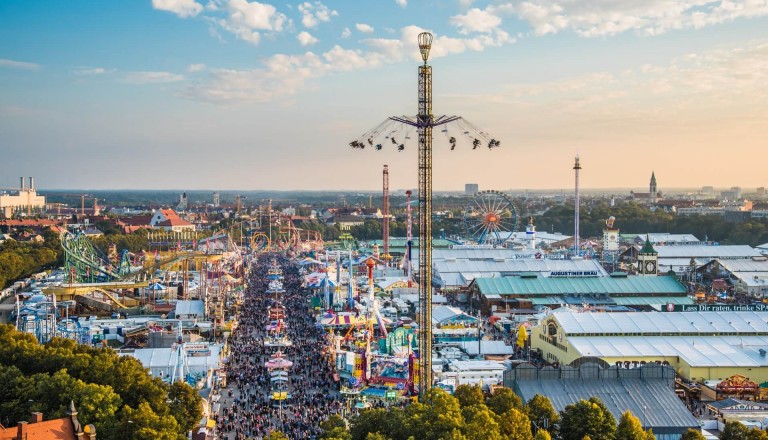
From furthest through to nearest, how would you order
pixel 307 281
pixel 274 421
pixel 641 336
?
pixel 307 281, pixel 641 336, pixel 274 421

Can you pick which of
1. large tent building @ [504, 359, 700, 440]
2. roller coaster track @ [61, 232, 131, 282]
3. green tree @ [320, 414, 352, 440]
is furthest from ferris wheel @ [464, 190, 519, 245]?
green tree @ [320, 414, 352, 440]

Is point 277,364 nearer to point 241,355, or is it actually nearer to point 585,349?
point 241,355

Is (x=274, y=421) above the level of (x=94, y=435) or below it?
below

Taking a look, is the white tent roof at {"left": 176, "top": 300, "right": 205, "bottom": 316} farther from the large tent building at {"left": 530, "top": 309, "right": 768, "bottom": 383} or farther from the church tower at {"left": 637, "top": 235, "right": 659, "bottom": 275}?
the church tower at {"left": 637, "top": 235, "right": 659, "bottom": 275}

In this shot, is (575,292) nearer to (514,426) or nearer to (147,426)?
(514,426)

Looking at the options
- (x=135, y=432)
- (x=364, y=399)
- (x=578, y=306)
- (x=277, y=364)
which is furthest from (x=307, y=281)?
(x=135, y=432)

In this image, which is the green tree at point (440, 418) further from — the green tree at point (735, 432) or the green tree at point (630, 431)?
the green tree at point (735, 432)

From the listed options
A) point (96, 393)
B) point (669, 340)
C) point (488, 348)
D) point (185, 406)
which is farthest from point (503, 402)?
point (669, 340)
